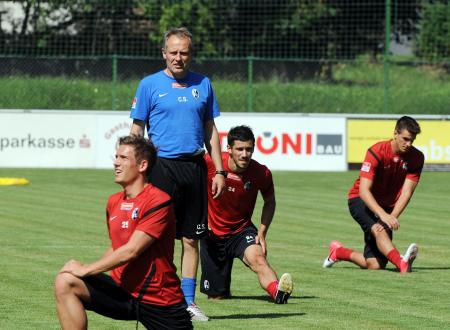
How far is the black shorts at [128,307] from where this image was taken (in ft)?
24.6

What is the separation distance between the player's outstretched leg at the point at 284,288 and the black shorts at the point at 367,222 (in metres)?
2.86

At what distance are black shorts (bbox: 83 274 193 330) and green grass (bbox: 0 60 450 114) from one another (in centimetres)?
2388

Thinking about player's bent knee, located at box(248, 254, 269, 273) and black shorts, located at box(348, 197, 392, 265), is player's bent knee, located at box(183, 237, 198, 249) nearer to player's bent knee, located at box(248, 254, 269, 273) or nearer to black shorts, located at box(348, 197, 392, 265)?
player's bent knee, located at box(248, 254, 269, 273)

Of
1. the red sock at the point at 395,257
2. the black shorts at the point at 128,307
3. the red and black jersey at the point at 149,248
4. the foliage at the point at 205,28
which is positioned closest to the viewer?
the red and black jersey at the point at 149,248

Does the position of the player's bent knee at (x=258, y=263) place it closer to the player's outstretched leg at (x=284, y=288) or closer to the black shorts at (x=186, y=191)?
the player's outstretched leg at (x=284, y=288)

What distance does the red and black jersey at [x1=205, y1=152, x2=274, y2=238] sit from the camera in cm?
1130

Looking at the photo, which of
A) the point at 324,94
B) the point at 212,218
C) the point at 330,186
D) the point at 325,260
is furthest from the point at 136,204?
the point at 324,94

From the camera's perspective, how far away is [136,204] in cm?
742

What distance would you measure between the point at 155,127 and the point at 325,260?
4032 mm

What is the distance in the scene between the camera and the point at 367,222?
1366cm

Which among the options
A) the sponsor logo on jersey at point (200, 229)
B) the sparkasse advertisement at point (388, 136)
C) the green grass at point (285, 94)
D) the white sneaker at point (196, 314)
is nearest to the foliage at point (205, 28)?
the green grass at point (285, 94)

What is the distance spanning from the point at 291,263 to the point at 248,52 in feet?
90.8

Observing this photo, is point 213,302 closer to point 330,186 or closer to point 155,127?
point 155,127

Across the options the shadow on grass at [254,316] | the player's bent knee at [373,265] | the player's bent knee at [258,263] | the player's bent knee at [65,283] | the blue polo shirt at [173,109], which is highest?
the blue polo shirt at [173,109]
